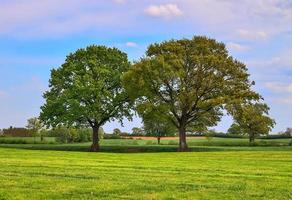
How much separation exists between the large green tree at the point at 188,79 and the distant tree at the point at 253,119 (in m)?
1.46

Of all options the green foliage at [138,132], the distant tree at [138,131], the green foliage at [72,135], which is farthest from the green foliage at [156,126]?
the green foliage at [72,135]

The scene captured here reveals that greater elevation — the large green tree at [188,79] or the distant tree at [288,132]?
the large green tree at [188,79]

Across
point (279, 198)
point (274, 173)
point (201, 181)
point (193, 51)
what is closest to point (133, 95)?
point (193, 51)

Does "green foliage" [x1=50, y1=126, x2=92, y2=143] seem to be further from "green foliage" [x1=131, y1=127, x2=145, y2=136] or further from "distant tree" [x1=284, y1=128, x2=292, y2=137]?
"distant tree" [x1=284, y1=128, x2=292, y2=137]

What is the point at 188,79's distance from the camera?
58.7 meters

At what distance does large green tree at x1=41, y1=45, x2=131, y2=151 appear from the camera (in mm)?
63406

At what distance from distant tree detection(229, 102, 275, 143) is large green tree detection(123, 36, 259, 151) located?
4.80ft

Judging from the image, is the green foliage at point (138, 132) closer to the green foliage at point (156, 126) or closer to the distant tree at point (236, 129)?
the green foliage at point (156, 126)

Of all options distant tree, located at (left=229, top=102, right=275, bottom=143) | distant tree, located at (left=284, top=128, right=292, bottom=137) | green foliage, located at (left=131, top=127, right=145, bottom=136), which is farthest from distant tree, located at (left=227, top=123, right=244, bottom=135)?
green foliage, located at (left=131, top=127, right=145, bottom=136)

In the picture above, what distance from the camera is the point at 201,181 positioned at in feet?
59.0

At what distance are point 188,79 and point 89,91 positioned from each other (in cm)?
1257

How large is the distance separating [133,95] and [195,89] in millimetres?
7288

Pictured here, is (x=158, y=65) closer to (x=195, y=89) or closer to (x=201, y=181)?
(x=195, y=89)

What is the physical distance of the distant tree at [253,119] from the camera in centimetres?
5800
